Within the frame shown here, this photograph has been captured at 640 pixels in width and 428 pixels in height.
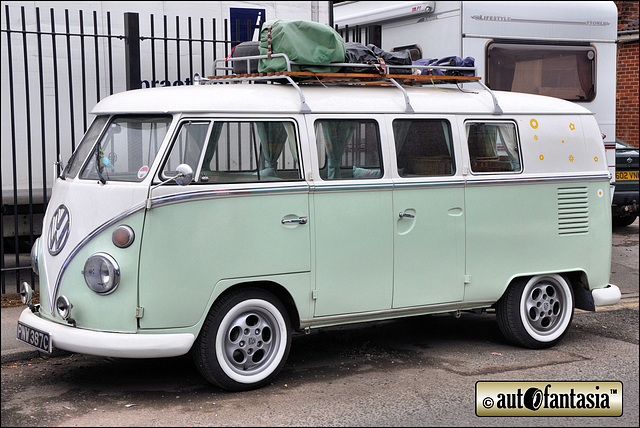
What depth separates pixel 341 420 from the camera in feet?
18.7

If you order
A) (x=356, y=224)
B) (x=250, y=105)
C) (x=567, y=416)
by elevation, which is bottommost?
(x=567, y=416)

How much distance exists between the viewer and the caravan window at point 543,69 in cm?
1162

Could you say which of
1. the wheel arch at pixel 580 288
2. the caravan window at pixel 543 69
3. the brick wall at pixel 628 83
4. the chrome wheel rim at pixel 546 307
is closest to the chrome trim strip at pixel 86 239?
the chrome wheel rim at pixel 546 307

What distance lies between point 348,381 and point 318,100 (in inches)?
86.5

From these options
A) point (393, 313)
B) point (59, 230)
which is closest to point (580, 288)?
point (393, 313)

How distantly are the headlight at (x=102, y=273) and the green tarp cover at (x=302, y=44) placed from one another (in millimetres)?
2114

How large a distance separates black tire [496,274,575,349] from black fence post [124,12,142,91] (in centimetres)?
461

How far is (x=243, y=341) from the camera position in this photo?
6281mm

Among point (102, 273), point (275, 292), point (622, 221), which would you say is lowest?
point (622, 221)

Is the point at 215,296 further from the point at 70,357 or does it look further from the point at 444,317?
the point at 444,317

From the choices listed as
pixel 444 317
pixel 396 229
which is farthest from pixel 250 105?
pixel 444 317

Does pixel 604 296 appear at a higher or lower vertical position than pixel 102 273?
lower

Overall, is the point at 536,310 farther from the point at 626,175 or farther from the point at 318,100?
the point at 626,175

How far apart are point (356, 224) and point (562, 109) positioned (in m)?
2.52
